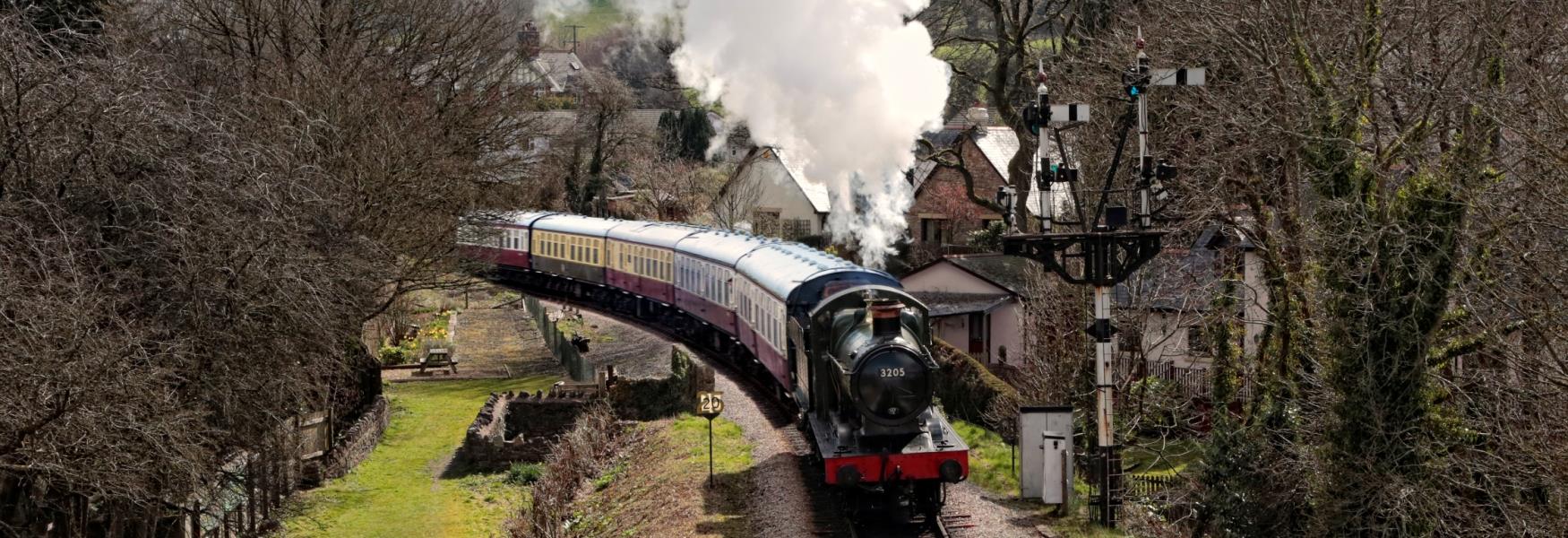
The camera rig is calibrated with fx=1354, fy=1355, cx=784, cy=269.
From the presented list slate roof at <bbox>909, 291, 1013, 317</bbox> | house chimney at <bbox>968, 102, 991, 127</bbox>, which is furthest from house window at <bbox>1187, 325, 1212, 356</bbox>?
house chimney at <bbox>968, 102, 991, 127</bbox>

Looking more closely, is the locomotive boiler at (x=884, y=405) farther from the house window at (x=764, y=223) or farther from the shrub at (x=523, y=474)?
the house window at (x=764, y=223)

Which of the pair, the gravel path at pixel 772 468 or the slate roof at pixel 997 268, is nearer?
the gravel path at pixel 772 468

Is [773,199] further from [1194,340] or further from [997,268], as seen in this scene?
[1194,340]

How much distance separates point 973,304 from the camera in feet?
101

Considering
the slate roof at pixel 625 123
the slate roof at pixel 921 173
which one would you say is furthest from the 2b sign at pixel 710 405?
the slate roof at pixel 625 123

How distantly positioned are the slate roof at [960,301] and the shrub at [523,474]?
10597mm

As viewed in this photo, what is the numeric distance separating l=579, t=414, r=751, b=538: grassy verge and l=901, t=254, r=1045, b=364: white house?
10055 millimetres

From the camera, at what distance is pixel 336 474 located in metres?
22.6

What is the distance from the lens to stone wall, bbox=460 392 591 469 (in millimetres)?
23234

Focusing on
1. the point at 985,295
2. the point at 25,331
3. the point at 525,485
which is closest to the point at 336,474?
the point at 525,485

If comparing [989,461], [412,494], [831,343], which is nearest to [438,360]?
[412,494]

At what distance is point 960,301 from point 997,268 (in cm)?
236

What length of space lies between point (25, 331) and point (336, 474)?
12816 mm

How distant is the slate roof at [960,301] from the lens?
30328mm
